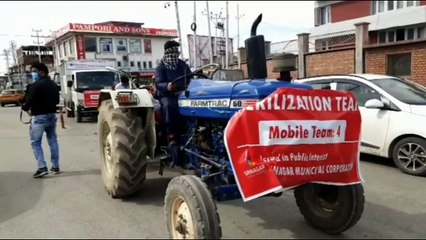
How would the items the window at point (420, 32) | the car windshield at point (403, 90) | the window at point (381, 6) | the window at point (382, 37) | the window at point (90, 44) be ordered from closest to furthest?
the car windshield at point (403, 90), the window at point (420, 32), the window at point (382, 37), the window at point (381, 6), the window at point (90, 44)

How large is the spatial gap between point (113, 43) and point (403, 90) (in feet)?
194

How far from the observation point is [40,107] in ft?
23.3

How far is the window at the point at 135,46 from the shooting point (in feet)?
210

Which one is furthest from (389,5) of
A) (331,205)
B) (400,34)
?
(331,205)

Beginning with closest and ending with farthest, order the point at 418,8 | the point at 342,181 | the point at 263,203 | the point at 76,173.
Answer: the point at 342,181, the point at 263,203, the point at 76,173, the point at 418,8

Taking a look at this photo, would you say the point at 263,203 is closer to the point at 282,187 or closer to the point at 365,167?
the point at 282,187

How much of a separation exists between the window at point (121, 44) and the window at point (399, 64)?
2101 inches

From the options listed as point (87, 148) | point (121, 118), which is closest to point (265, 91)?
point (121, 118)

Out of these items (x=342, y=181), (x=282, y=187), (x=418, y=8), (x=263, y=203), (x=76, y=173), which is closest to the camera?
(x=282, y=187)

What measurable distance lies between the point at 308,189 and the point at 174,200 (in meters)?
1.51

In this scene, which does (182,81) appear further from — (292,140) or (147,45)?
(147,45)

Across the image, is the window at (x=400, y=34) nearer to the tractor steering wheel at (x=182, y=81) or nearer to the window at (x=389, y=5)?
the window at (x=389, y=5)

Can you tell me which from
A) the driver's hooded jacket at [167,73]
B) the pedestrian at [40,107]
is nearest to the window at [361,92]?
the driver's hooded jacket at [167,73]

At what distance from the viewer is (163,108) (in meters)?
5.49
